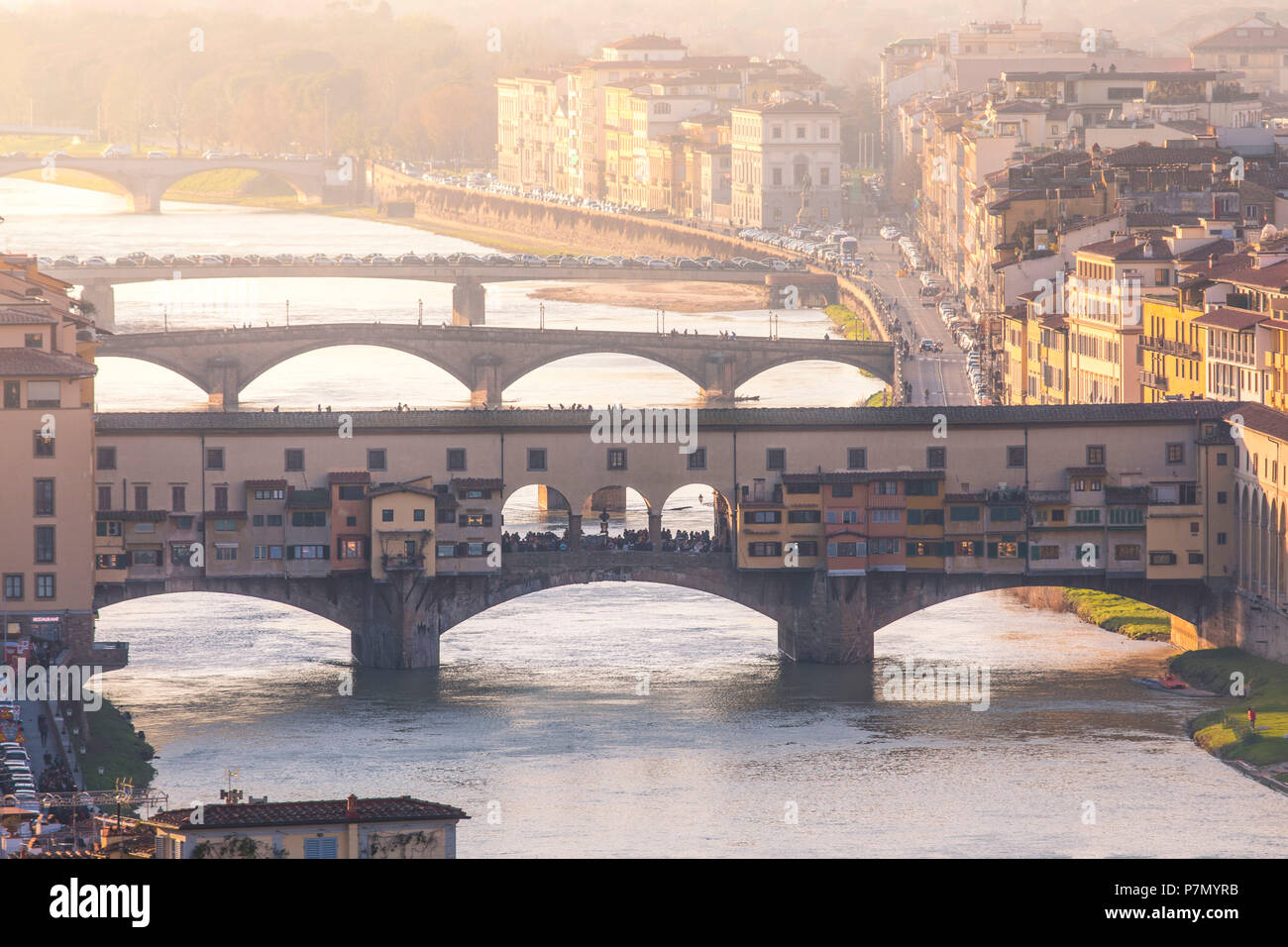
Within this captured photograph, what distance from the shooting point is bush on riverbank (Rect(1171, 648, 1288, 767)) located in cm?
4375

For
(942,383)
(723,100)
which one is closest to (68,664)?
(942,383)

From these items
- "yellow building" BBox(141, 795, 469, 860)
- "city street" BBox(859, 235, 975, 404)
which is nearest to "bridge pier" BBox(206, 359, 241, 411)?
"city street" BBox(859, 235, 975, 404)

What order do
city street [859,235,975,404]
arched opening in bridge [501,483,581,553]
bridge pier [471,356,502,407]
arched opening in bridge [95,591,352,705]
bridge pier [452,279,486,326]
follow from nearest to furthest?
1. arched opening in bridge [95,591,352,705]
2. arched opening in bridge [501,483,581,553]
3. city street [859,235,975,404]
4. bridge pier [471,356,502,407]
5. bridge pier [452,279,486,326]

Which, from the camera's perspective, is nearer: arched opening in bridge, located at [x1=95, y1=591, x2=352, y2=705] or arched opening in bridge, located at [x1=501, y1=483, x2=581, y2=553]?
arched opening in bridge, located at [x1=95, y1=591, x2=352, y2=705]

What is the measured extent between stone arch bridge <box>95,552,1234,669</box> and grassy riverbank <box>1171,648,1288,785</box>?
4.69 feet

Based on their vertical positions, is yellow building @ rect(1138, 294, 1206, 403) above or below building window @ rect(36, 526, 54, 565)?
above

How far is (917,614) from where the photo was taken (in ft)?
188

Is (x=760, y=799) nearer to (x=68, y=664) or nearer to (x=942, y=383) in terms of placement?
(x=68, y=664)

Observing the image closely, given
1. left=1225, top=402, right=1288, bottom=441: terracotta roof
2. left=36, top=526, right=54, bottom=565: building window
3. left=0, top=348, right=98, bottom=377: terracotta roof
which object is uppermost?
left=0, top=348, right=98, bottom=377: terracotta roof

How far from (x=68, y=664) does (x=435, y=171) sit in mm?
133071

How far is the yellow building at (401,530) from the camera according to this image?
50750 mm

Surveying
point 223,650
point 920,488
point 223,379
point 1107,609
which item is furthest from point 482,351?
point 920,488

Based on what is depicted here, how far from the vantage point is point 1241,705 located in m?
47.0

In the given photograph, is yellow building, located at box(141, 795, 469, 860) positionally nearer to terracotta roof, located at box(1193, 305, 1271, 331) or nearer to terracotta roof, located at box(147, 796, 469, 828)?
terracotta roof, located at box(147, 796, 469, 828)
